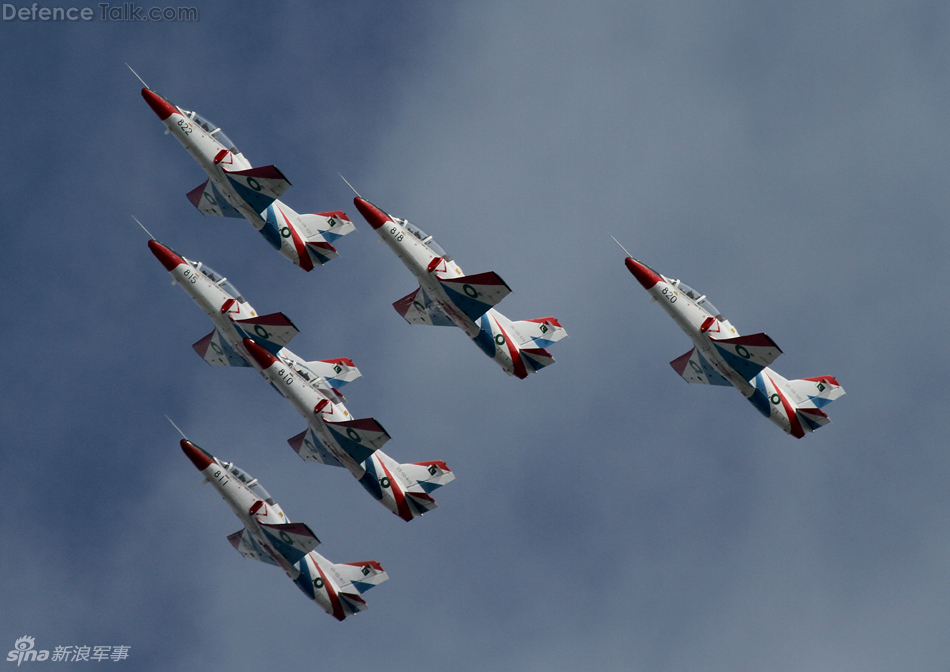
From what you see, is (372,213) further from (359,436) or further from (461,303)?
(359,436)

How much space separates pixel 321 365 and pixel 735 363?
95.3 feet

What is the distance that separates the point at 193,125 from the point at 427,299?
19.9 meters

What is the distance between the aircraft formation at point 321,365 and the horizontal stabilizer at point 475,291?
66mm

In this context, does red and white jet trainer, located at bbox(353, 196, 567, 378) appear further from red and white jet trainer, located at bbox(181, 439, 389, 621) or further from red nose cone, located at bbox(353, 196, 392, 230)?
red and white jet trainer, located at bbox(181, 439, 389, 621)

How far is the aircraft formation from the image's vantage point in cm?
8406

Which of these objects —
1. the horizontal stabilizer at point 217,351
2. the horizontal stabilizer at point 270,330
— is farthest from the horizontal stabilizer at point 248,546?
the horizontal stabilizer at point 270,330

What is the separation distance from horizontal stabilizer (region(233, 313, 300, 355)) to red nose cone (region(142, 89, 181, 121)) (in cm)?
1508

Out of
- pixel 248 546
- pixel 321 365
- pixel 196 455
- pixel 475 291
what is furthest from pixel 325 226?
pixel 248 546

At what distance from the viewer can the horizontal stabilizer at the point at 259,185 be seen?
8425 cm

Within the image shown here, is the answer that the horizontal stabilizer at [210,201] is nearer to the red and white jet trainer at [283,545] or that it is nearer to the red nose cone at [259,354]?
the red nose cone at [259,354]

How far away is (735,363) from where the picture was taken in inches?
3351

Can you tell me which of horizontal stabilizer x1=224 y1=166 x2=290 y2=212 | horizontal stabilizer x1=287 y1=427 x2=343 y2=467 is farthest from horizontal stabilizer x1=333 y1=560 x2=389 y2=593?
horizontal stabilizer x1=224 y1=166 x2=290 y2=212

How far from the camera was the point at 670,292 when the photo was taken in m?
85.1

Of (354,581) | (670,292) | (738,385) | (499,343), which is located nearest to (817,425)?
(738,385)
